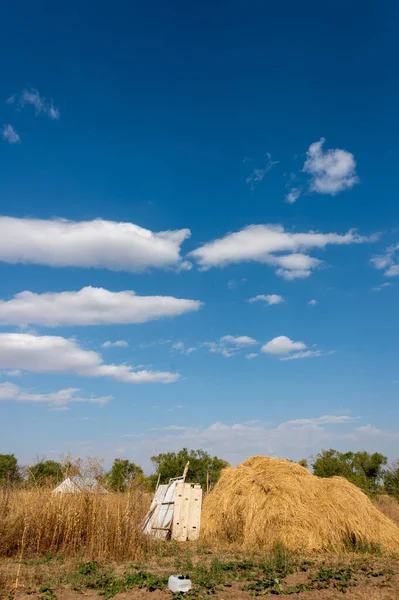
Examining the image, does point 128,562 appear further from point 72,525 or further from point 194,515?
point 194,515

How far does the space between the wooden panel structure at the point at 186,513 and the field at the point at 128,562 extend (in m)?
1.36

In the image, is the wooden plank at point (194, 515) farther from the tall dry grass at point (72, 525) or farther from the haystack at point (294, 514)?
the tall dry grass at point (72, 525)

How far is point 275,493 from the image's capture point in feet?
42.5

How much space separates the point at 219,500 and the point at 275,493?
207 cm

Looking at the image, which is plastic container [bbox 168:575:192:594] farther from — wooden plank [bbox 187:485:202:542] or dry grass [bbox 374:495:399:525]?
dry grass [bbox 374:495:399:525]

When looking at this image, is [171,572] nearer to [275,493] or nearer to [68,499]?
[68,499]

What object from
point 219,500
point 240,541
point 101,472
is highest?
point 101,472

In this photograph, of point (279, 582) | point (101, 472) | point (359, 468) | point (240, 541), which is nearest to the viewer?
point (279, 582)

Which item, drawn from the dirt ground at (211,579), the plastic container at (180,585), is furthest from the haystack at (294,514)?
the plastic container at (180,585)

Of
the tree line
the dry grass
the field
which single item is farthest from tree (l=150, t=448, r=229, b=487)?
the field

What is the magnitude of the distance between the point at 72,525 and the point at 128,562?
182cm

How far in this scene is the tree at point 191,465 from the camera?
3269cm

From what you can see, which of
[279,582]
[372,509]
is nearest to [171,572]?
[279,582]

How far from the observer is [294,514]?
40.0ft
